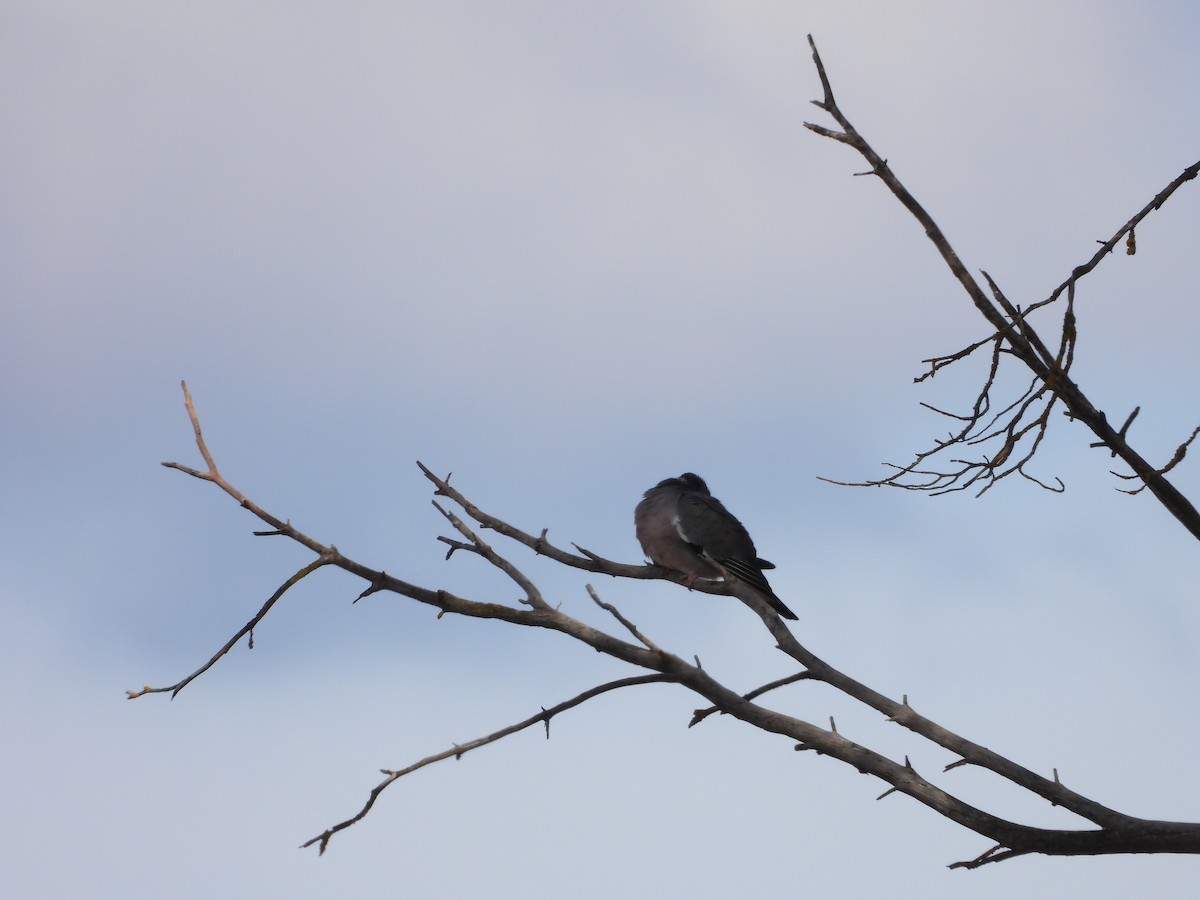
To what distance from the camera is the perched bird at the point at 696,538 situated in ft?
26.0

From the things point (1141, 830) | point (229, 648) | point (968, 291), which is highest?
point (968, 291)

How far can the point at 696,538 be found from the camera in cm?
825

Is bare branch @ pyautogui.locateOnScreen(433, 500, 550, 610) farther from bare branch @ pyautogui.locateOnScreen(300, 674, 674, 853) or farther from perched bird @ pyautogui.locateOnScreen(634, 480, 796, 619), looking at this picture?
perched bird @ pyautogui.locateOnScreen(634, 480, 796, 619)

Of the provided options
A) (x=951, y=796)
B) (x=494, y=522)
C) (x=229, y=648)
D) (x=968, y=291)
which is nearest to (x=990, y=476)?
(x=968, y=291)

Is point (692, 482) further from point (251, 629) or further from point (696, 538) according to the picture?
point (251, 629)

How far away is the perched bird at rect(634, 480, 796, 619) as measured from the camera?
791 cm

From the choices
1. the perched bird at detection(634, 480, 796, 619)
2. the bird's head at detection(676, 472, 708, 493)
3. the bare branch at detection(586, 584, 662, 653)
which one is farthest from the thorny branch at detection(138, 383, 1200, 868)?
the bird's head at detection(676, 472, 708, 493)

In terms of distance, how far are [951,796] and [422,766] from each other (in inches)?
90.4

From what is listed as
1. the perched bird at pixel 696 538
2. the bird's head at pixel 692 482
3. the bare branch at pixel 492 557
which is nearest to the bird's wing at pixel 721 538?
the perched bird at pixel 696 538

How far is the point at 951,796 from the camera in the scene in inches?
195

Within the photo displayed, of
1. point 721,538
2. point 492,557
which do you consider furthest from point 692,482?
point 492,557

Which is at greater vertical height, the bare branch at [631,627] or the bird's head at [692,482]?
the bird's head at [692,482]

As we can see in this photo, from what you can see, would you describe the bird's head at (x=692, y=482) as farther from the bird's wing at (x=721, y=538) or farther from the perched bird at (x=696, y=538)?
the bird's wing at (x=721, y=538)

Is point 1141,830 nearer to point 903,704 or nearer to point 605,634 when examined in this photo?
point 903,704
